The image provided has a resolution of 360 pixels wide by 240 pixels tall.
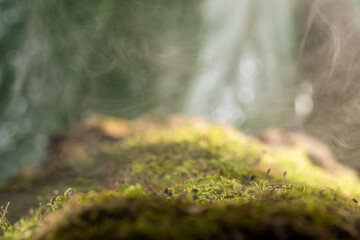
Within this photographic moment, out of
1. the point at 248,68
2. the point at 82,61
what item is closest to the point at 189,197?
the point at 248,68

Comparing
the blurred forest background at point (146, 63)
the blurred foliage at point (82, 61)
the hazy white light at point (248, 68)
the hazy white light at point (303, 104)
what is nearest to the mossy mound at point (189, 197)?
the hazy white light at point (303, 104)

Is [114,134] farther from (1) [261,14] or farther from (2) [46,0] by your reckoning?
(1) [261,14]

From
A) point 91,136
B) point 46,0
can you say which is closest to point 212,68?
point 91,136

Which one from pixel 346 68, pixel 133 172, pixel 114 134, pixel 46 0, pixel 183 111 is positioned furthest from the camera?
pixel 183 111

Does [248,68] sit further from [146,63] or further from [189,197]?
[189,197]

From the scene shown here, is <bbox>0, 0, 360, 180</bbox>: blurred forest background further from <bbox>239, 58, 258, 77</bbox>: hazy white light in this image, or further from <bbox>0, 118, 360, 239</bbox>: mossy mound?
<bbox>0, 118, 360, 239</bbox>: mossy mound
